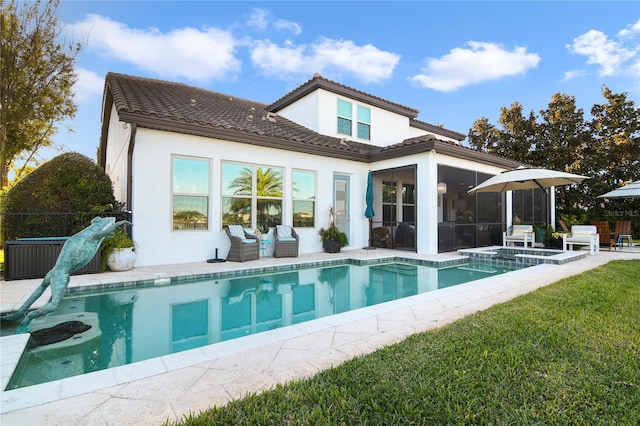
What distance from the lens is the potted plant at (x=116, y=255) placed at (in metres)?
6.73

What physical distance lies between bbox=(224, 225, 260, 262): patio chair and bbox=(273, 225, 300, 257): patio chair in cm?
74

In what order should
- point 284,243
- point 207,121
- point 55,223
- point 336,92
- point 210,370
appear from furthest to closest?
point 336,92 → point 284,243 → point 207,121 → point 55,223 → point 210,370

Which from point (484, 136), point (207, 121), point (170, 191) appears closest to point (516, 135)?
point (484, 136)

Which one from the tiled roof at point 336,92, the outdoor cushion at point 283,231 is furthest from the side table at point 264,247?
the tiled roof at point 336,92

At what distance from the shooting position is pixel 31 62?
12102 millimetres

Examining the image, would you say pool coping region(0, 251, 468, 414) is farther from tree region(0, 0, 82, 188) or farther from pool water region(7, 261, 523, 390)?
tree region(0, 0, 82, 188)

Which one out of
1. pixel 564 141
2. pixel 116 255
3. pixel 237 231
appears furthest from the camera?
pixel 564 141

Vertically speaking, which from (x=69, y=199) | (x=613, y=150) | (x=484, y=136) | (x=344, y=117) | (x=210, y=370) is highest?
(x=484, y=136)

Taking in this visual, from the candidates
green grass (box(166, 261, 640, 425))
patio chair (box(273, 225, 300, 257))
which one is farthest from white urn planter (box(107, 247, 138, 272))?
green grass (box(166, 261, 640, 425))

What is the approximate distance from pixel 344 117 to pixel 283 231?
5.94 meters

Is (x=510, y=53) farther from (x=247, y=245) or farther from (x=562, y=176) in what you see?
(x=247, y=245)

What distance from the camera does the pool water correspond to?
3092 millimetres

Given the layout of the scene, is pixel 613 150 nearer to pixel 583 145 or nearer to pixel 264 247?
pixel 583 145

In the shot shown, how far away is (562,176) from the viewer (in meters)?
9.34
